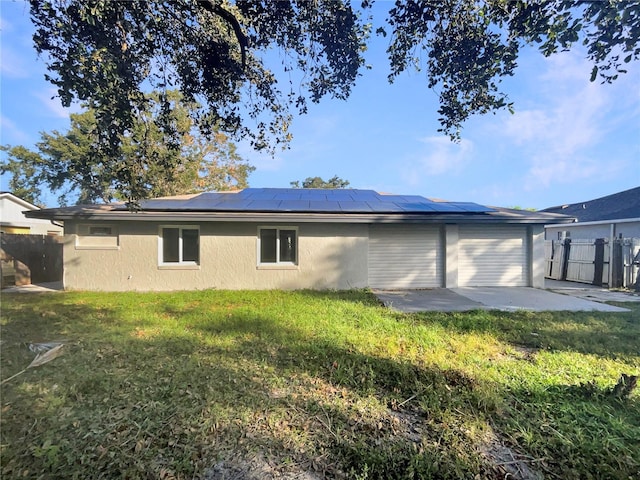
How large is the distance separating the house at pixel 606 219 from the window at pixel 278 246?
1127cm

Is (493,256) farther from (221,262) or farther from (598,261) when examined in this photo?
(221,262)

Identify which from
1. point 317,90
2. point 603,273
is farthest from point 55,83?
point 603,273

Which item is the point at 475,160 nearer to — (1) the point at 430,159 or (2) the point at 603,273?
(1) the point at 430,159

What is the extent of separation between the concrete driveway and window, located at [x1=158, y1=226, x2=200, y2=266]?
583cm

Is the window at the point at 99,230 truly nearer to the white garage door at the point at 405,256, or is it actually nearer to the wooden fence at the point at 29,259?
the wooden fence at the point at 29,259

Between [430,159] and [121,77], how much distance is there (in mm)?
7745

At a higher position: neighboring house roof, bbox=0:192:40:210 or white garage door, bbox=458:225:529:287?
neighboring house roof, bbox=0:192:40:210

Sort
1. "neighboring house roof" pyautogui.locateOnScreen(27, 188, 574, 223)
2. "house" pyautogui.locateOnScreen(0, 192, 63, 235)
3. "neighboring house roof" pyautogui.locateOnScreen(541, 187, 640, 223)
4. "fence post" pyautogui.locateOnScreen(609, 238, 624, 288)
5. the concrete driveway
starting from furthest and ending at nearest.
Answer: "house" pyautogui.locateOnScreen(0, 192, 63, 235) → "neighboring house roof" pyautogui.locateOnScreen(541, 187, 640, 223) → "fence post" pyautogui.locateOnScreen(609, 238, 624, 288) → "neighboring house roof" pyautogui.locateOnScreen(27, 188, 574, 223) → the concrete driveway

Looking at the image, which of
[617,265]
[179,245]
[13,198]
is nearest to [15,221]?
[13,198]

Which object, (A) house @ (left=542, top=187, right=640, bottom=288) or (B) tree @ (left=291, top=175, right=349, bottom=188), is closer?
(A) house @ (left=542, top=187, right=640, bottom=288)

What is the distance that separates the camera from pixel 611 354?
4203 mm

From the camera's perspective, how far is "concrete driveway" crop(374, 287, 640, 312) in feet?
22.9

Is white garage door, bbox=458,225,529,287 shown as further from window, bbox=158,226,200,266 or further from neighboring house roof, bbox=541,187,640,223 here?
window, bbox=158,226,200,266

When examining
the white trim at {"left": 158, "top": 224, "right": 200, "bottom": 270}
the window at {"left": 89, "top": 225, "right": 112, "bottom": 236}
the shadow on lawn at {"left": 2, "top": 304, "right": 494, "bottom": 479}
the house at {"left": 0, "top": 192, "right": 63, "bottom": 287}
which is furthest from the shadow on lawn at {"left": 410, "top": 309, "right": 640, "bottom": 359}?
the house at {"left": 0, "top": 192, "right": 63, "bottom": 287}
